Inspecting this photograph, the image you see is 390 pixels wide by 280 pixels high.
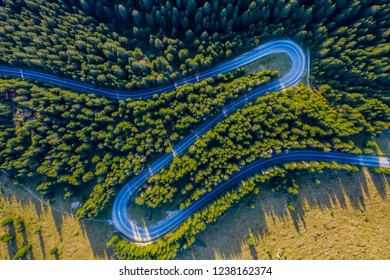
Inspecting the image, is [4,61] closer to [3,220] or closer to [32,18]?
[32,18]

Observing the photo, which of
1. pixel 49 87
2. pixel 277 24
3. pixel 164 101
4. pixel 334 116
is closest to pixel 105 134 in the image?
pixel 164 101

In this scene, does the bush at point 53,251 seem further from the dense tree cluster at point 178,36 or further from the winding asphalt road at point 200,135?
the dense tree cluster at point 178,36

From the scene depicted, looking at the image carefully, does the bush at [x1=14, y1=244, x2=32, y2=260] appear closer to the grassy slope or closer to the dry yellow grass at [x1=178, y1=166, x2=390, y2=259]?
the grassy slope

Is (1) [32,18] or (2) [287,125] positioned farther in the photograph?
(1) [32,18]

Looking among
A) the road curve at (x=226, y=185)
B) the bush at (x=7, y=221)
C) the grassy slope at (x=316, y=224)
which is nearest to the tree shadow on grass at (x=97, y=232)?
the road curve at (x=226, y=185)

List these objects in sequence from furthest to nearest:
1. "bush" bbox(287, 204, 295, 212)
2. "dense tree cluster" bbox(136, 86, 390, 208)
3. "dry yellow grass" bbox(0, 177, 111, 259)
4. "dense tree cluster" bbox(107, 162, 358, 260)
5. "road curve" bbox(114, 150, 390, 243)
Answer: "dry yellow grass" bbox(0, 177, 111, 259) → "road curve" bbox(114, 150, 390, 243) → "bush" bbox(287, 204, 295, 212) → "dense tree cluster" bbox(107, 162, 358, 260) → "dense tree cluster" bbox(136, 86, 390, 208)

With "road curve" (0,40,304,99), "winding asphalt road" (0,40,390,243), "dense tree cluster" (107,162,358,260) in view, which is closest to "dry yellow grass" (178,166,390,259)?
"dense tree cluster" (107,162,358,260)

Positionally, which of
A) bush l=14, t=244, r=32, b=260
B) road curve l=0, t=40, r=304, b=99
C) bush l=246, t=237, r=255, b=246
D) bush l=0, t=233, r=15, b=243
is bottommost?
bush l=246, t=237, r=255, b=246
